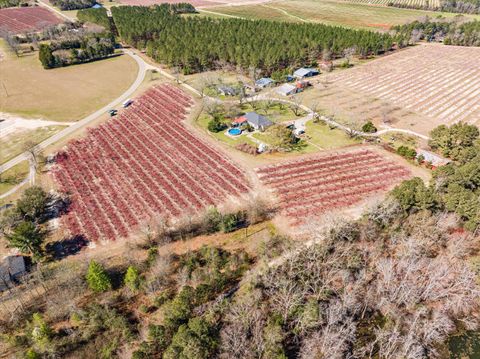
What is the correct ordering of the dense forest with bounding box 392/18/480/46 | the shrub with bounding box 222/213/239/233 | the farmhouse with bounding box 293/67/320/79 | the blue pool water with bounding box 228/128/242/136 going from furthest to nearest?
the dense forest with bounding box 392/18/480/46
the farmhouse with bounding box 293/67/320/79
the blue pool water with bounding box 228/128/242/136
the shrub with bounding box 222/213/239/233

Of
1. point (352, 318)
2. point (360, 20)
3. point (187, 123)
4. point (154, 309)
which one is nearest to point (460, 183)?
point (352, 318)

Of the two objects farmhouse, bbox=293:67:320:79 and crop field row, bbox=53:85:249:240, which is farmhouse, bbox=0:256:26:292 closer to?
crop field row, bbox=53:85:249:240

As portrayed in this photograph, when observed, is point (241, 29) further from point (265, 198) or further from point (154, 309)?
point (154, 309)

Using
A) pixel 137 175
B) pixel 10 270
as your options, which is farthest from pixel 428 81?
pixel 10 270

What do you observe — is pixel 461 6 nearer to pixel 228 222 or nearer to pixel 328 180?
pixel 328 180

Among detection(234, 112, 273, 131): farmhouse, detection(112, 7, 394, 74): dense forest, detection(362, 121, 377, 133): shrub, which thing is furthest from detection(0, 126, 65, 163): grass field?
detection(362, 121, 377, 133): shrub

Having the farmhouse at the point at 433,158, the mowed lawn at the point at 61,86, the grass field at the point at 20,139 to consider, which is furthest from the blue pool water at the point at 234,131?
the grass field at the point at 20,139
